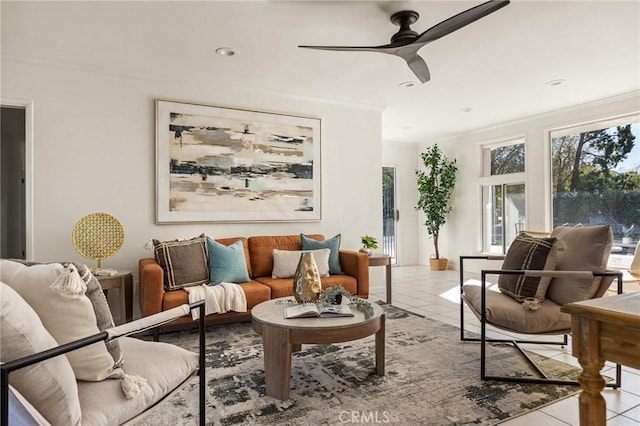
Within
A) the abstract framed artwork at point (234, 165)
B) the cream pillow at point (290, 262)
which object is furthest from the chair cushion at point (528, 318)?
the abstract framed artwork at point (234, 165)

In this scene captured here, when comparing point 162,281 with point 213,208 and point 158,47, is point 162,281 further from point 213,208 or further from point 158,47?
point 158,47

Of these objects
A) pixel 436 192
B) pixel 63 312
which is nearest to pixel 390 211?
pixel 436 192

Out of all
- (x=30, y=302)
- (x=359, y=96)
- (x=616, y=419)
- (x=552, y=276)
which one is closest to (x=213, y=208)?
(x=359, y=96)

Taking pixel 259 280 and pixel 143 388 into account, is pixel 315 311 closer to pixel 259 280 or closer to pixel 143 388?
pixel 143 388

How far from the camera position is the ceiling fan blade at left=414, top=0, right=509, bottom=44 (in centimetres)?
209

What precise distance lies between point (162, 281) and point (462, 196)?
5.62 meters

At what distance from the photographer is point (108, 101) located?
3.71m

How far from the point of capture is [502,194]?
6320 mm

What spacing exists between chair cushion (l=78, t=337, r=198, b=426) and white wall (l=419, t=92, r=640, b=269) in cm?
554

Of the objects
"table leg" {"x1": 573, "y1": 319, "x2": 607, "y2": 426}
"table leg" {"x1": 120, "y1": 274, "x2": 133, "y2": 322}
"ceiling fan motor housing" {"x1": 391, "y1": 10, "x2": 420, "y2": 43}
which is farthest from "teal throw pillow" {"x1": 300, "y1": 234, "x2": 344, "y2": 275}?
"table leg" {"x1": 573, "y1": 319, "x2": 607, "y2": 426}

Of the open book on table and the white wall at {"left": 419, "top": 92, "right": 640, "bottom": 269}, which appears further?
the white wall at {"left": 419, "top": 92, "right": 640, "bottom": 269}

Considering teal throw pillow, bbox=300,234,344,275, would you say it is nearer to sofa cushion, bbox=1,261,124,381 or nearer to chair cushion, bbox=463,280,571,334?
chair cushion, bbox=463,280,571,334

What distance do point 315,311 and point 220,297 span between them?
1288 millimetres

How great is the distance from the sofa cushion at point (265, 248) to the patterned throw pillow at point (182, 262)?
0.59 metres
